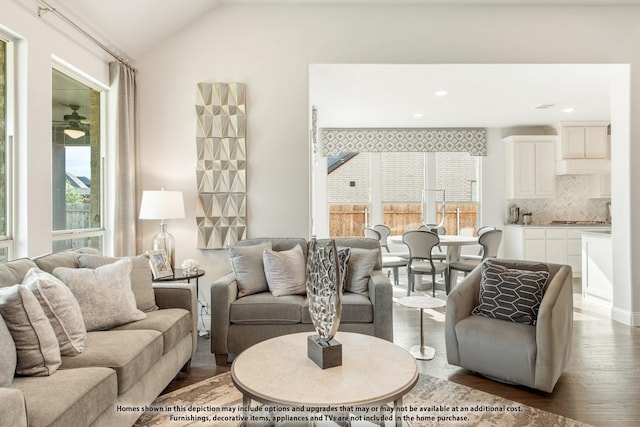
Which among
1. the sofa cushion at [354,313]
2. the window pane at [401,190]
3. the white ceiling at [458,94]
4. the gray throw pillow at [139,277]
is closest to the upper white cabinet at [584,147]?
the white ceiling at [458,94]

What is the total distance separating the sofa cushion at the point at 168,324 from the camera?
2318 mm

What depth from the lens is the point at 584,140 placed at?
21.1 ft

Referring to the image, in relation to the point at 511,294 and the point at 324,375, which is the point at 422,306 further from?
the point at 324,375

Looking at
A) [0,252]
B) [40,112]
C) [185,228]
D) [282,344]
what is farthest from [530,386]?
[40,112]

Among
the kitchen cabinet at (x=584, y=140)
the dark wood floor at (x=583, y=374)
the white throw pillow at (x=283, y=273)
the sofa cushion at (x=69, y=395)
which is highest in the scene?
the kitchen cabinet at (x=584, y=140)

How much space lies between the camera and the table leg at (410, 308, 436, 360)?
3.01 m

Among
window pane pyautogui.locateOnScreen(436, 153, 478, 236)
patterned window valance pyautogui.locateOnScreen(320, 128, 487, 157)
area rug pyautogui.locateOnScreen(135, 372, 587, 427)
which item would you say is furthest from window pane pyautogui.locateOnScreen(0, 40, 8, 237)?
window pane pyautogui.locateOnScreen(436, 153, 478, 236)

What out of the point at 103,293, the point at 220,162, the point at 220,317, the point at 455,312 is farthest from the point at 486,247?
the point at 103,293

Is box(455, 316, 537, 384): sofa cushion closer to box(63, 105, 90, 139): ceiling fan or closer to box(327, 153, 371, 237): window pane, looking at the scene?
box(63, 105, 90, 139): ceiling fan

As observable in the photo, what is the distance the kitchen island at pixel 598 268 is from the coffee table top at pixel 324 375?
3796mm

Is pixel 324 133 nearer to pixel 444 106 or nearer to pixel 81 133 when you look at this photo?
pixel 444 106

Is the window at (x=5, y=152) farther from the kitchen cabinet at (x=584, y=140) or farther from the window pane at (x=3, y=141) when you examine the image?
the kitchen cabinet at (x=584, y=140)

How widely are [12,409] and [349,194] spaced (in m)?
6.09

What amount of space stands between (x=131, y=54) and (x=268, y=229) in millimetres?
2105
